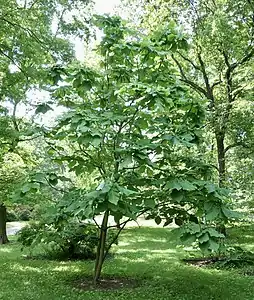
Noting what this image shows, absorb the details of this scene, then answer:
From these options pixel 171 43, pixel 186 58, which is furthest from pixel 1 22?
pixel 186 58

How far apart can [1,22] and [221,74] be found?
9.36 m

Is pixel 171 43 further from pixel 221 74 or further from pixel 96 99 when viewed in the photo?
pixel 221 74

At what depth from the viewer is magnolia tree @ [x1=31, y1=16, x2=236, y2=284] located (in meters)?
5.08

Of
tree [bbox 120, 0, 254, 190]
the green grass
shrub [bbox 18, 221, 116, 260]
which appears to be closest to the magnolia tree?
the green grass

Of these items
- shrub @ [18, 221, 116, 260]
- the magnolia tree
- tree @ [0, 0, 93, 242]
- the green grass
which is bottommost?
the green grass

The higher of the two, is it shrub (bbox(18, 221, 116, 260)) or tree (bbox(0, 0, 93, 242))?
tree (bbox(0, 0, 93, 242))

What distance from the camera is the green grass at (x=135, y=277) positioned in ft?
19.2

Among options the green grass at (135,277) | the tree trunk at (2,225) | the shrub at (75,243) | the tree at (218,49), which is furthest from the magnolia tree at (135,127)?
the tree trunk at (2,225)

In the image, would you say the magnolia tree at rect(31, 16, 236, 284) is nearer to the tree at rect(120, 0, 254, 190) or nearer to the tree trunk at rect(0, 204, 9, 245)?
the tree at rect(120, 0, 254, 190)

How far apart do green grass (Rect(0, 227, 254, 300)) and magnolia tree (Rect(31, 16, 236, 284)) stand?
2.39ft

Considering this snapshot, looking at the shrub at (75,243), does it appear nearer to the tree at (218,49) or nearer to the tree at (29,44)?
the tree at (29,44)

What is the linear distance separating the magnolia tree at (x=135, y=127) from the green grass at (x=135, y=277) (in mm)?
729

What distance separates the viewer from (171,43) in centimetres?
623

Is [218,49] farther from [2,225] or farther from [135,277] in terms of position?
[2,225]
